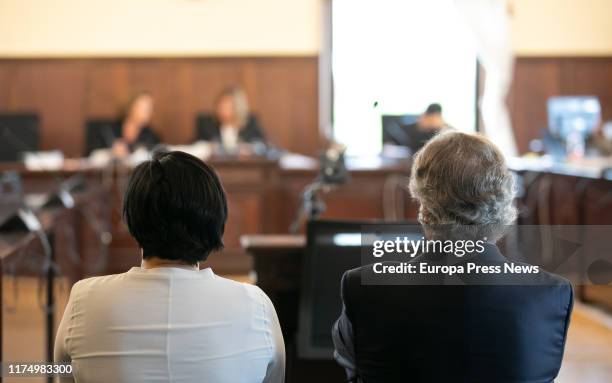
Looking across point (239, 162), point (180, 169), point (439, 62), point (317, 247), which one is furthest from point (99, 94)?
point (180, 169)

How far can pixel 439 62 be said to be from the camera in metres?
7.86

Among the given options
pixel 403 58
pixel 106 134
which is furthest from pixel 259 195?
pixel 403 58

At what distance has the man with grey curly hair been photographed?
1.47 metres

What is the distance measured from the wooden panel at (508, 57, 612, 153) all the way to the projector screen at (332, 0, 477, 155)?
47 cm

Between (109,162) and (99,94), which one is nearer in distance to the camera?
(109,162)

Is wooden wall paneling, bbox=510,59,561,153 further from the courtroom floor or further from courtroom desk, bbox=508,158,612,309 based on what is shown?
the courtroom floor

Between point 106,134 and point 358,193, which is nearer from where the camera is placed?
point 358,193

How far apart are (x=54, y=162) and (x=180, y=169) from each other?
16.3 ft

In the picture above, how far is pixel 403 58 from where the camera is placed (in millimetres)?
7406

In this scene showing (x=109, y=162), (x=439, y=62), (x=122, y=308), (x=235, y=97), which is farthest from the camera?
(x=439, y=62)

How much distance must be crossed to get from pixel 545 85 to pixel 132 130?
3.90m

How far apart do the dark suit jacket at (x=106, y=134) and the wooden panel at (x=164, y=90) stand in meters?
0.71

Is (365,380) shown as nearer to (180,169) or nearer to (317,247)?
(180,169)

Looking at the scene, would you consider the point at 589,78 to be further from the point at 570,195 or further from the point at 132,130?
the point at 132,130
